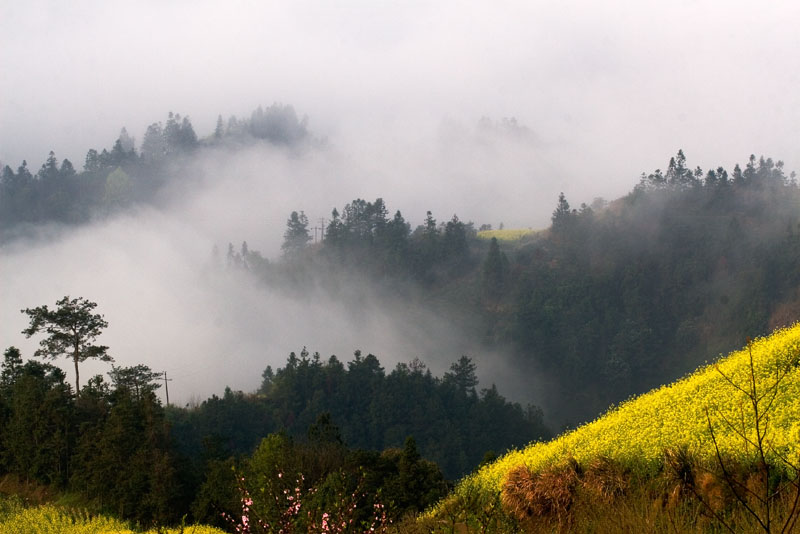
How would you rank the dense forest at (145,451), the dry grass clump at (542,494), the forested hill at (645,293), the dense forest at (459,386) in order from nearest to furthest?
the dry grass clump at (542,494)
the dense forest at (145,451)
the dense forest at (459,386)
the forested hill at (645,293)

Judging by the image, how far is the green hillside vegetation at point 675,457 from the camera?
19031 millimetres

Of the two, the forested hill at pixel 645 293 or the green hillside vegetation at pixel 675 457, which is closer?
the green hillside vegetation at pixel 675 457

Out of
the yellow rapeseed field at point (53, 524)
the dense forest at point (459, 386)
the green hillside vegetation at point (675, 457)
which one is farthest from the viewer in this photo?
the dense forest at point (459, 386)

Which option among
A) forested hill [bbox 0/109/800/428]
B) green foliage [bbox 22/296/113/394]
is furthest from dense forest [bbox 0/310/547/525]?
forested hill [bbox 0/109/800/428]

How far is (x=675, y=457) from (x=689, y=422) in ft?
23.8

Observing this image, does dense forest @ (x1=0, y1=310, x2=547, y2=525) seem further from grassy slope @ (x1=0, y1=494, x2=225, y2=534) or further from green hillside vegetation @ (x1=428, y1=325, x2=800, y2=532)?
green hillside vegetation @ (x1=428, y1=325, x2=800, y2=532)

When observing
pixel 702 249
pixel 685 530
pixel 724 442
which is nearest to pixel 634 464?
pixel 724 442

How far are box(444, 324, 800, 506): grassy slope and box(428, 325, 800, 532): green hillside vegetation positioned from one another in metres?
0.05

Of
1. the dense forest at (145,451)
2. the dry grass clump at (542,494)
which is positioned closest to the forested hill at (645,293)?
the dense forest at (145,451)

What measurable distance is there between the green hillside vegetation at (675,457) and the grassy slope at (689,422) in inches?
1.9

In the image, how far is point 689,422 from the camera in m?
27.7

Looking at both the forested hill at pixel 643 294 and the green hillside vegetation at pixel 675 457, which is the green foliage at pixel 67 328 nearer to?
the green hillside vegetation at pixel 675 457

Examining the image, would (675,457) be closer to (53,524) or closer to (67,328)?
(53,524)

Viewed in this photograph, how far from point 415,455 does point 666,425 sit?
26141 mm
